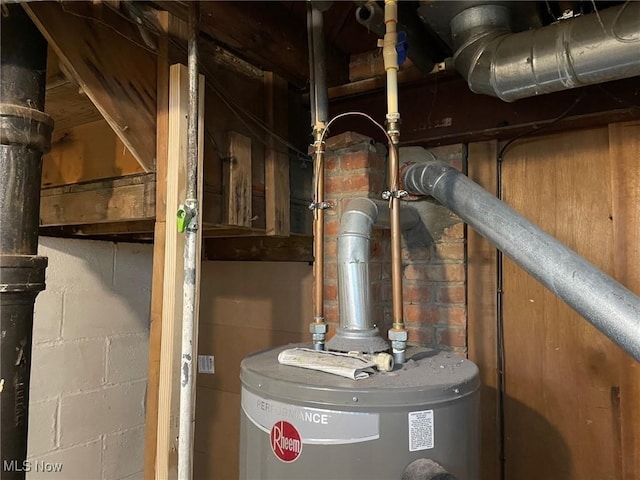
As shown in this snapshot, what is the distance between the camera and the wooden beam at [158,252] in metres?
1.31

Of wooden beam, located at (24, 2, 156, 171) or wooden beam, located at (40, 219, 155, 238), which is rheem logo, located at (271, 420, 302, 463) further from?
wooden beam, located at (40, 219, 155, 238)

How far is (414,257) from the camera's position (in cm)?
171

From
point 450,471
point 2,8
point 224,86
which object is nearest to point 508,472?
point 450,471

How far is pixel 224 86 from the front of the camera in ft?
4.98

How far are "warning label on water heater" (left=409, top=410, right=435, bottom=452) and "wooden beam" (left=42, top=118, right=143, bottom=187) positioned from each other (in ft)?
3.46

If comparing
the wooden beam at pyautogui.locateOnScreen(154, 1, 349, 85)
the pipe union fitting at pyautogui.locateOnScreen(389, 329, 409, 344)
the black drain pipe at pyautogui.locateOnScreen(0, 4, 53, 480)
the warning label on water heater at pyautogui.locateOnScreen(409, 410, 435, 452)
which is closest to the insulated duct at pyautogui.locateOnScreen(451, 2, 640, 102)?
the wooden beam at pyautogui.locateOnScreen(154, 1, 349, 85)

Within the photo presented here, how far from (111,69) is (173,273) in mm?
566

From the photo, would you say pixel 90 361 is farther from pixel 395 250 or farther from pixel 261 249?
pixel 395 250

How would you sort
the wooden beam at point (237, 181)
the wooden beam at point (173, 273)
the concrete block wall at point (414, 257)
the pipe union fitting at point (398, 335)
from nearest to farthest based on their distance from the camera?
the pipe union fitting at point (398, 335), the wooden beam at point (173, 273), the wooden beam at point (237, 181), the concrete block wall at point (414, 257)

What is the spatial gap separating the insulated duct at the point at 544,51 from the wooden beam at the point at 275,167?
2.09ft

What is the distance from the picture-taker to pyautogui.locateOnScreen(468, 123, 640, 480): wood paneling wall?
55.4 inches

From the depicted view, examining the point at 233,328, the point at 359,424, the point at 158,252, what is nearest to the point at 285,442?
the point at 359,424

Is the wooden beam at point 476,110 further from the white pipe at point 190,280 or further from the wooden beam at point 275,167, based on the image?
the white pipe at point 190,280

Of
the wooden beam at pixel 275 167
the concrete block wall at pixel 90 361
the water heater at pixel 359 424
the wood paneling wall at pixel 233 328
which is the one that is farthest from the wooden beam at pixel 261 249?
the water heater at pixel 359 424
